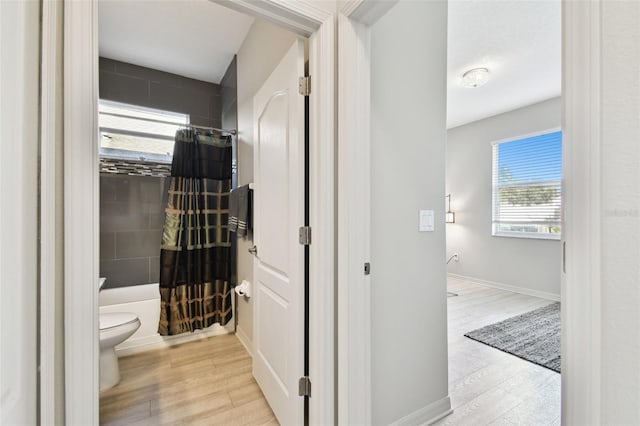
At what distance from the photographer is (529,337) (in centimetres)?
262

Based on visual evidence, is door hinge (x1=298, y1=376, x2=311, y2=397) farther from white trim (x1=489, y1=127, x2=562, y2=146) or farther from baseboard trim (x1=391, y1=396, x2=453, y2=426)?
white trim (x1=489, y1=127, x2=562, y2=146)

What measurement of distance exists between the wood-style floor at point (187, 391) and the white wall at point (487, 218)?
4031 millimetres

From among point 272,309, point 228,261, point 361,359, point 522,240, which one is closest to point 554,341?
point 522,240

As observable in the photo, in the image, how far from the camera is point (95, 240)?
0.85 metres

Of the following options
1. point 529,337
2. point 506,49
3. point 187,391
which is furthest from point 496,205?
point 187,391

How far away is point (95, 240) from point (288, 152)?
0.91 metres

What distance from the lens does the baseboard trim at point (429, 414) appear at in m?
1.47

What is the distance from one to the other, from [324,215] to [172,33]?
234cm

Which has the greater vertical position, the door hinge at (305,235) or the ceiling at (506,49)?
the ceiling at (506,49)

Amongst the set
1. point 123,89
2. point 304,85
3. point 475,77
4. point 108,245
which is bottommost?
point 108,245

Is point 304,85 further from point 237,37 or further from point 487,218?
point 487,218

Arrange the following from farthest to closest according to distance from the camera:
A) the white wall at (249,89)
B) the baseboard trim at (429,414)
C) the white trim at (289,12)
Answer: the white wall at (249,89)
the baseboard trim at (429,414)
the white trim at (289,12)

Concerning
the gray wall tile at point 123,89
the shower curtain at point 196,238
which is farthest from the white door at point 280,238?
the gray wall tile at point 123,89

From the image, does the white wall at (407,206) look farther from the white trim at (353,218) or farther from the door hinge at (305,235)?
the door hinge at (305,235)
